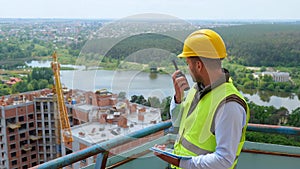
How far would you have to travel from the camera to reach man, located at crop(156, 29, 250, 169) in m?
1.07

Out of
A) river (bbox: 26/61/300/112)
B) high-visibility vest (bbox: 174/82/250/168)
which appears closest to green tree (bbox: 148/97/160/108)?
river (bbox: 26/61/300/112)

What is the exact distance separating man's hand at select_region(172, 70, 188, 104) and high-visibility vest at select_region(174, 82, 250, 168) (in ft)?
0.43

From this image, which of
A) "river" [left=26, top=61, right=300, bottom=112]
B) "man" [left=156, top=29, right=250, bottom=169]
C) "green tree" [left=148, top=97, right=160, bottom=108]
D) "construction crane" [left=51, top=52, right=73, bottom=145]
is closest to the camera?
"man" [left=156, top=29, right=250, bottom=169]

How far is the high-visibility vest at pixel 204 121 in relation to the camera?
1.11 meters

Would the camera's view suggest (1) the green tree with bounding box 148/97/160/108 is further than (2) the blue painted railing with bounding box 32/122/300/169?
No

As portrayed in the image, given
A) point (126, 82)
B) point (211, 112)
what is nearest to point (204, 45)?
point (211, 112)

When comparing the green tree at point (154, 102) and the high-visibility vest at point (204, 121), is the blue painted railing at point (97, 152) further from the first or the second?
the high-visibility vest at point (204, 121)

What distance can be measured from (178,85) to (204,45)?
0.28m

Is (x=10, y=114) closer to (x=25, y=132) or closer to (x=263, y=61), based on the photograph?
(x=25, y=132)

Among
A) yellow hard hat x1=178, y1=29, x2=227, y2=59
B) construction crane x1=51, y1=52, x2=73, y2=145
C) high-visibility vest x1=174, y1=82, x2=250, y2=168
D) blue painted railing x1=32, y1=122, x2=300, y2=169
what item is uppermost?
yellow hard hat x1=178, y1=29, x2=227, y2=59

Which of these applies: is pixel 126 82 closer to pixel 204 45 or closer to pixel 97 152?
pixel 204 45

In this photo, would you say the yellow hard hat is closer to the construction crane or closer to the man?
the man

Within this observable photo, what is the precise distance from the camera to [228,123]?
1.05 metres

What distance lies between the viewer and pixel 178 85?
1.33 metres
